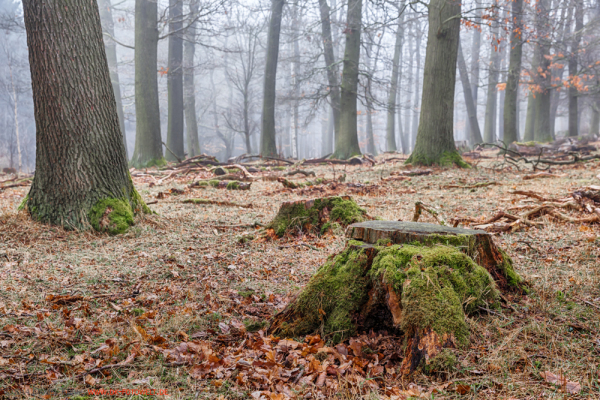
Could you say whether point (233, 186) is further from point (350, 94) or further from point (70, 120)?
point (350, 94)

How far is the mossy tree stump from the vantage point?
2230 millimetres

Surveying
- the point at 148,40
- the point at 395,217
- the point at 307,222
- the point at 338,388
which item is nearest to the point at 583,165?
the point at 395,217

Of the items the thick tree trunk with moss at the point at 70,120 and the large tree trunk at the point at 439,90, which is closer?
the thick tree trunk with moss at the point at 70,120

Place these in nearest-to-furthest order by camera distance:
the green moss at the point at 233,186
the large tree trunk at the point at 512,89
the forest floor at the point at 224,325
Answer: the forest floor at the point at 224,325 < the green moss at the point at 233,186 < the large tree trunk at the point at 512,89

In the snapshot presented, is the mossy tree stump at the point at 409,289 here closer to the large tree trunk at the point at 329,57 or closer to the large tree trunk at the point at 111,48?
the large tree trunk at the point at 329,57

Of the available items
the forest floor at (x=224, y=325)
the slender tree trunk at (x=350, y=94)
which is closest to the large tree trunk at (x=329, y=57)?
the slender tree trunk at (x=350, y=94)

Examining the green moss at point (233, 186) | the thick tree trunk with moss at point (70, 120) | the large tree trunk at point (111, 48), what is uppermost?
the large tree trunk at point (111, 48)

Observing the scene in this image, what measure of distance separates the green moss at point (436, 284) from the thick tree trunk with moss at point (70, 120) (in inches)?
156

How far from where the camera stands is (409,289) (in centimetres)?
239

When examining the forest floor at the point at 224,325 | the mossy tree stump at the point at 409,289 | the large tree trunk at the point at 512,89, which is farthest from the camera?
the large tree trunk at the point at 512,89

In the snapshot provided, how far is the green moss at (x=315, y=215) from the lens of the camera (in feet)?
17.6

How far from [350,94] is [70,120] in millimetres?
12178

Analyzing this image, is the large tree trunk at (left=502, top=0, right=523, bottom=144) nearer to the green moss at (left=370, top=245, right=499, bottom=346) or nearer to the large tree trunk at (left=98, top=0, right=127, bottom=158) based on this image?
the green moss at (left=370, top=245, right=499, bottom=346)

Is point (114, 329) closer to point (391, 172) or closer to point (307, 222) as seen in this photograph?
point (307, 222)
